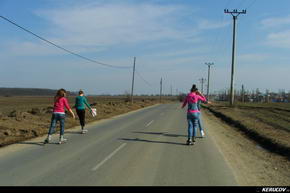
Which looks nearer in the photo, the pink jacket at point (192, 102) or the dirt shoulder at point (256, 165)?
the dirt shoulder at point (256, 165)

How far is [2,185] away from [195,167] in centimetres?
390

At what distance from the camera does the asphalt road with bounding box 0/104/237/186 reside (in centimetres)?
609

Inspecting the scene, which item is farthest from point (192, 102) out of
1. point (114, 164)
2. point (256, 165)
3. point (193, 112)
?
point (114, 164)

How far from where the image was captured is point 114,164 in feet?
24.9

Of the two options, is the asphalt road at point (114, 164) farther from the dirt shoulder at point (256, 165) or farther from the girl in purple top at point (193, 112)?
the girl in purple top at point (193, 112)

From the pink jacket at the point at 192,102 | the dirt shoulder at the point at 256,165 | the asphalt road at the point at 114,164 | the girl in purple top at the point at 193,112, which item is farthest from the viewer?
the pink jacket at the point at 192,102

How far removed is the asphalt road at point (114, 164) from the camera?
6.09 metres

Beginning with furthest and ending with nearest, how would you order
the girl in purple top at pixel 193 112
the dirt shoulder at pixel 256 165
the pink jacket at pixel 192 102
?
the pink jacket at pixel 192 102, the girl in purple top at pixel 193 112, the dirt shoulder at pixel 256 165

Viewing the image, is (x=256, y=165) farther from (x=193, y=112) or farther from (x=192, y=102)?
(x=192, y=102)

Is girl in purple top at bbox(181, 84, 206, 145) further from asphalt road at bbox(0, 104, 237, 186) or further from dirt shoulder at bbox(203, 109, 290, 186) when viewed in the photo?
dirt shoulder at bbox(203, 109, 290, 186)

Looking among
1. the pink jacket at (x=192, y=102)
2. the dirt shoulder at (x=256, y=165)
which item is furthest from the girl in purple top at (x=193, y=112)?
the dirt shoulder at (x=256, y=165)

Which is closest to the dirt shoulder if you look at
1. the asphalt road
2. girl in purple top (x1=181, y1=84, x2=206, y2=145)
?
the asphalt road

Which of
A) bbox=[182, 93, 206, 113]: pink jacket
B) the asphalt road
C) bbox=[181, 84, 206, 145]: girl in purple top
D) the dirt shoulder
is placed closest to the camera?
the asphalt road
